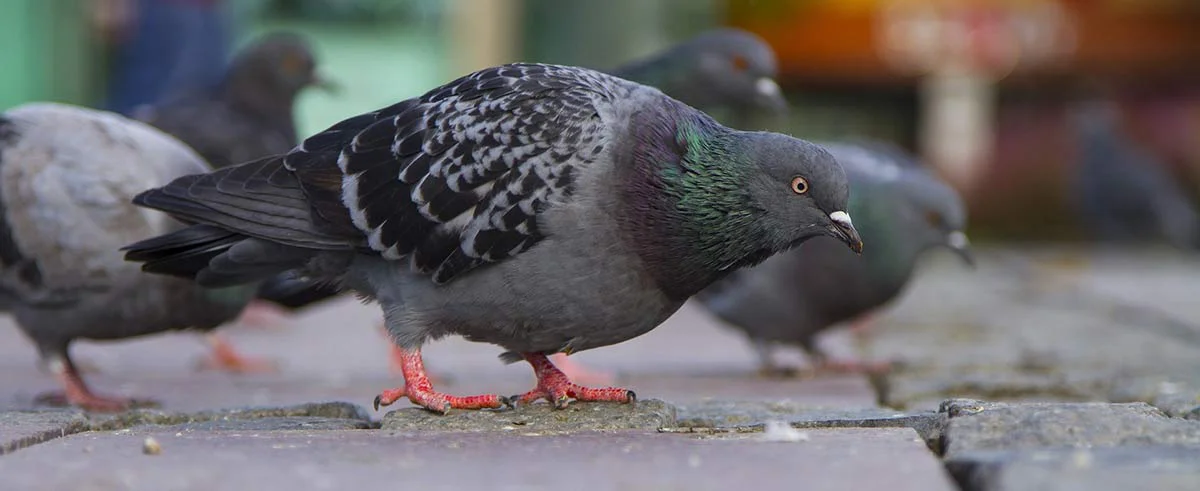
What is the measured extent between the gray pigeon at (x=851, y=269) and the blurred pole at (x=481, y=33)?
5650mm

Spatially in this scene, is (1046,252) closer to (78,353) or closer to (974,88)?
(974,88)

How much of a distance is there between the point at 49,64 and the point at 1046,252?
24.8 feet

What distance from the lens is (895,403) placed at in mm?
4215

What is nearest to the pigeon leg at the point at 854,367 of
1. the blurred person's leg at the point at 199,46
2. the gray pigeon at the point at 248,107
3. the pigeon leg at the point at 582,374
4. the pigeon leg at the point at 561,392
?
the pigeon leg at the point at 582,374

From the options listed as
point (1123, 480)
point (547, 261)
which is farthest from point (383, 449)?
point (1123, 480)

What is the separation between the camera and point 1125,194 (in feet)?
39.9

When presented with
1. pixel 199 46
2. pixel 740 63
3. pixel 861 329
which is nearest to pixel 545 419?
pixel 740 63

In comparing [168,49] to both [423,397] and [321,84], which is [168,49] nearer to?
[321,84]

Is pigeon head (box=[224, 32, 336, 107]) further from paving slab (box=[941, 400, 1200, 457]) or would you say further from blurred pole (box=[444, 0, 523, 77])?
blurred pole (box=[444, 0, 523, 77])

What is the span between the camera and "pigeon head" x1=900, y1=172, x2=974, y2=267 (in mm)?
5219

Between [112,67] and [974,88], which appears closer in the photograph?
[112,67]

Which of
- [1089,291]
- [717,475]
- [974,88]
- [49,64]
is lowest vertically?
[717,475]

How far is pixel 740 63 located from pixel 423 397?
247 centimetres

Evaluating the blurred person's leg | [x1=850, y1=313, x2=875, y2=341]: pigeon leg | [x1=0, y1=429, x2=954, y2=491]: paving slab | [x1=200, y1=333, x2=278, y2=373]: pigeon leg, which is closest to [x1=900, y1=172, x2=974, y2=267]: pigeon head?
[x1=850, y1=313, x2=875, y2=341]: pigeon leg
